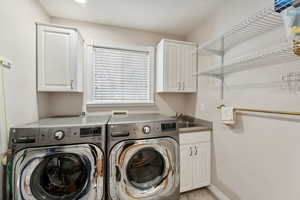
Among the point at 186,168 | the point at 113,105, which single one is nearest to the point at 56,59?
the point at 113,105

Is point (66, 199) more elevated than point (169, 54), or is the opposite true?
point (169, 54)

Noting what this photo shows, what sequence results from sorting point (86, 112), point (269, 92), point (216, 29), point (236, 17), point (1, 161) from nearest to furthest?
1. point (1, 161)
2. point (269, 92)
3. point (236, 17)
4. point (216, 29)
5. point (86, 112)

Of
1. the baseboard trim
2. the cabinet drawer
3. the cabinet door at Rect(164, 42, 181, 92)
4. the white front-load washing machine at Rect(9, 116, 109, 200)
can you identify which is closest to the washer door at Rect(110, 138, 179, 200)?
the white front-load washing machine at Rect(9, 116, 109, 200)

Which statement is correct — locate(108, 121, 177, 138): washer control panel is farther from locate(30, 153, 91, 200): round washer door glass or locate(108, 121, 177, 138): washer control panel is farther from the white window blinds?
the white window blinds

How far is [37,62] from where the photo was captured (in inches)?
60.4

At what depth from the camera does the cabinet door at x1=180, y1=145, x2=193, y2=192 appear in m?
1.67

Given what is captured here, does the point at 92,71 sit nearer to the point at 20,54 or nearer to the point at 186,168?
the point at 20,54

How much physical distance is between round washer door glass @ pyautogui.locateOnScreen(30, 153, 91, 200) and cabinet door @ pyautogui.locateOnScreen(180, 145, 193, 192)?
1.14 meters

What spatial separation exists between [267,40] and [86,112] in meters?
2.44

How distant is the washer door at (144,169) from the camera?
49.2 inches

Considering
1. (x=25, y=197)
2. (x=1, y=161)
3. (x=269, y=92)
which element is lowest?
(x=25, y=197)

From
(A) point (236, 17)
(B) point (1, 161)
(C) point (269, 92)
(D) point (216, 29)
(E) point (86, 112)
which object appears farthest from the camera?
(E) point (86, 112)

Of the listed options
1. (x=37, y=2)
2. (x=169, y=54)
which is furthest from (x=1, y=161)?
(x=169, y=54)

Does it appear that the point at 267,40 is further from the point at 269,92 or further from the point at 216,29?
the point at 216,29
